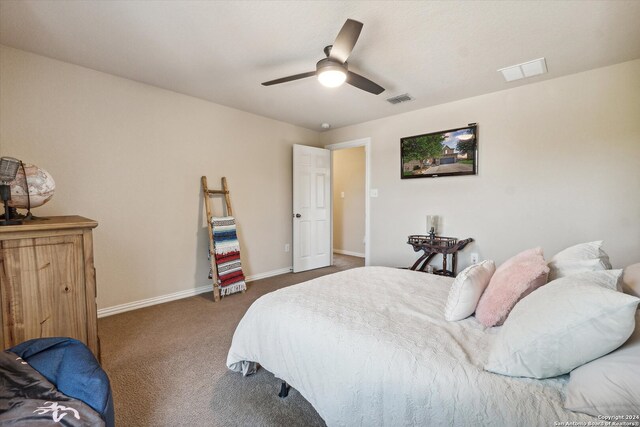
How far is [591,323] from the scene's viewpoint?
85cm

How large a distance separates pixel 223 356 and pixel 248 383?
1.41ft

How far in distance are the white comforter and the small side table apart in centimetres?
152

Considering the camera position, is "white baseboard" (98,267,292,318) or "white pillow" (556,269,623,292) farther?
"white baseboard" (98,267,292,318)

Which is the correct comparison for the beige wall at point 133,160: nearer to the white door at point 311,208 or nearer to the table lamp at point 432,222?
the white door at point 311,208

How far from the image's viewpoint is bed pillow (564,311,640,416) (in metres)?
0.74

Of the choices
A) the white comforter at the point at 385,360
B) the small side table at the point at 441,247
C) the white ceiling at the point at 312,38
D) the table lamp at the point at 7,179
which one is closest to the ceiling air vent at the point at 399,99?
the white ceiling at the point at 312,38

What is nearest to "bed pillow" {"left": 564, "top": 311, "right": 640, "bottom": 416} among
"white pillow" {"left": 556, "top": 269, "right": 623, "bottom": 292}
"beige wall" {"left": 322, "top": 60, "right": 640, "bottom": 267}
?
"white pillow" {"left": 556, "top": 269, "right": 623, "bottom": 292}

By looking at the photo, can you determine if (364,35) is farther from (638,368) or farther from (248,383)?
(248,383)

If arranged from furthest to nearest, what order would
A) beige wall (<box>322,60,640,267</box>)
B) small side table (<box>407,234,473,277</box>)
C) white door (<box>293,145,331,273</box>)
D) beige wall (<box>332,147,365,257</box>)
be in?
beige wall (<box>332,147,365,257</box>)
white door (<box>293,145,331,273</box>)
small side table (<box>407,234,473,277</box>)
beige wall (<box>322,60,640,267</box>)

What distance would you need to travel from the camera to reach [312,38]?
214cm

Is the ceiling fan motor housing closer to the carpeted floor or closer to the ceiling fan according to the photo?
the ceiling fan

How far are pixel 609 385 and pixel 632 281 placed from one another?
0.80m

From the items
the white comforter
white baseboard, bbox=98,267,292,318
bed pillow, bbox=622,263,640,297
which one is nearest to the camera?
the white comforter

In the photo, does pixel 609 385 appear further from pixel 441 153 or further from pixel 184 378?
pixel 441 153
